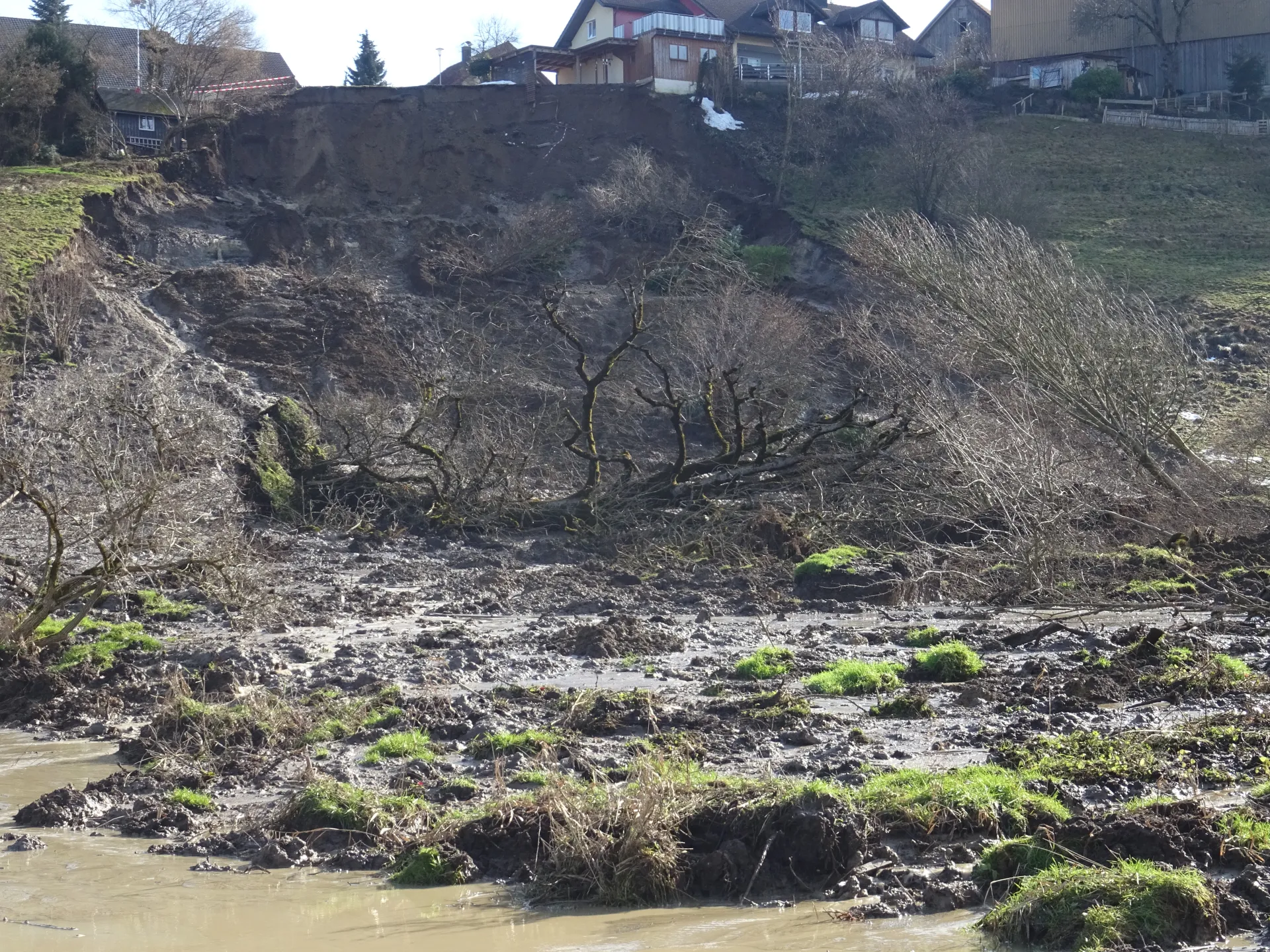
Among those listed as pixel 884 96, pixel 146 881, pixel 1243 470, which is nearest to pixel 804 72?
pixel 884 96

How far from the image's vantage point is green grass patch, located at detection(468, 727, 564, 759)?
903cm

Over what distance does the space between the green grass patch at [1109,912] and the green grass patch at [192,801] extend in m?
4.68

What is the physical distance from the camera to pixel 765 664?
1145 cm

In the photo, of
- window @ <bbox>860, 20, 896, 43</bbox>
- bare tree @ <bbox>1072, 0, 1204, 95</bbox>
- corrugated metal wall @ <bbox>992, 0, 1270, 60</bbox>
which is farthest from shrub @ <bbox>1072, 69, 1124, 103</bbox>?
window @ <bbox>860, 20, 896, 43</bbox>

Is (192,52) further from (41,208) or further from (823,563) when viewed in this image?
(823,563)

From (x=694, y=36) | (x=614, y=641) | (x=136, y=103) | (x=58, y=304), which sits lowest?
(x=614, y=641)

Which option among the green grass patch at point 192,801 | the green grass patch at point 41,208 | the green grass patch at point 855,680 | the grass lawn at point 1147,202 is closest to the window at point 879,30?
the grass lawn at point 1147,202

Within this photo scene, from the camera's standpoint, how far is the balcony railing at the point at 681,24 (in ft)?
165

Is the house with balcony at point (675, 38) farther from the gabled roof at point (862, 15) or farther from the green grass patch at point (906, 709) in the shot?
the green grass patch at point (906, 709)

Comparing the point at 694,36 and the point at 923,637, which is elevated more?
the point at 694,36

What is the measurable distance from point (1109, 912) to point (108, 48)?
53.3 metres

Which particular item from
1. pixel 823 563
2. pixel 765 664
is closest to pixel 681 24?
pixel 823 563

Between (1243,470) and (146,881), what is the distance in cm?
1733

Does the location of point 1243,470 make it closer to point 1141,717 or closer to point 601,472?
point 601,472
